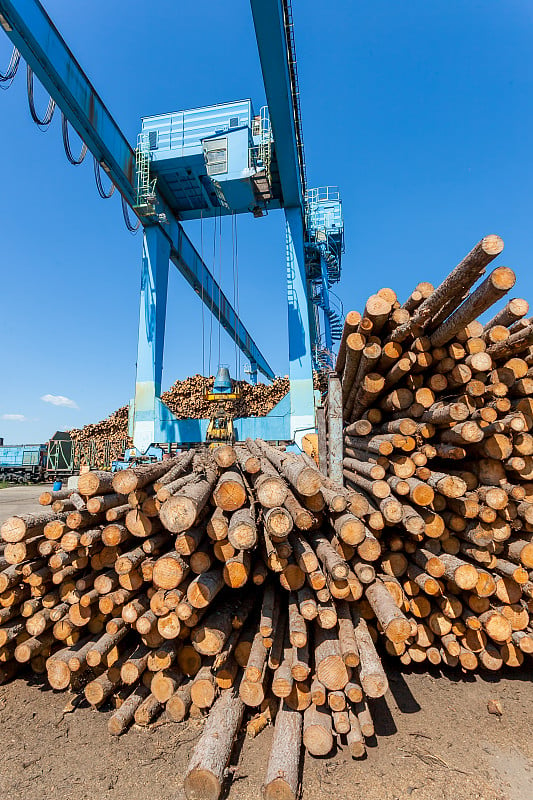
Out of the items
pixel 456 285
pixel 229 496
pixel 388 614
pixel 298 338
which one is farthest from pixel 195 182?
pixel 388 614

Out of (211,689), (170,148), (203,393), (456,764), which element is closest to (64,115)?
(170,148)

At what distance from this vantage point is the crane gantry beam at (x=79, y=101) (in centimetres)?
852

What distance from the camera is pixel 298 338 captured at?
1433cm

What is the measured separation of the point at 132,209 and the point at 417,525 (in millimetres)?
14440

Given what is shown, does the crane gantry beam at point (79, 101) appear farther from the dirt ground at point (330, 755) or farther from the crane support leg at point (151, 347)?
the dirt ground at point (330, 755)

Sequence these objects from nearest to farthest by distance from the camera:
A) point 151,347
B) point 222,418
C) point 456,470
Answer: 1. point 456,470
2. point 222,418
3. point 151,347

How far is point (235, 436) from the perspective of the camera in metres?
14.5

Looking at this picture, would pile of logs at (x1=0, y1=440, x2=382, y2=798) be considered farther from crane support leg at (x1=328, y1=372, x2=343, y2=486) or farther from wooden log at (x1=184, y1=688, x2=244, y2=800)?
crane support leg at (x1=328, y1=372, x2=343, y2=486)

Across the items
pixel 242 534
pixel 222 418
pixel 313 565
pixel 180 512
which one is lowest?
pixel 313 565

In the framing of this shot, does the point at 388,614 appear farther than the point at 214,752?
Yes

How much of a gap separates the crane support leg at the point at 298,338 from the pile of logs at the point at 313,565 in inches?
402

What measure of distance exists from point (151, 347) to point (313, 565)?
13117mm

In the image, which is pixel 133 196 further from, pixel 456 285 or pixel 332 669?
pixel 332 669

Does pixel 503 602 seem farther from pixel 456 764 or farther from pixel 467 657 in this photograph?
pixel 456 764
